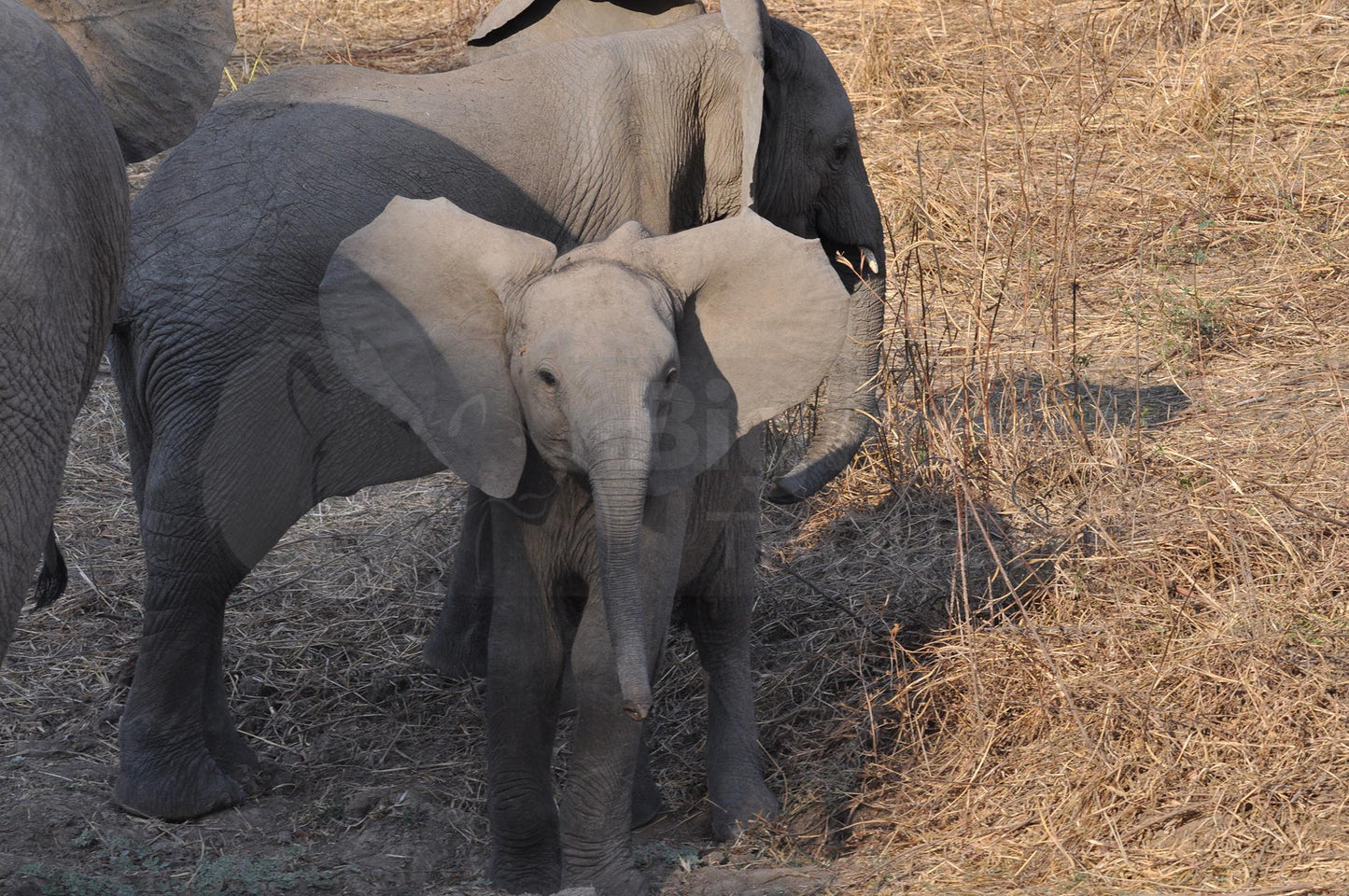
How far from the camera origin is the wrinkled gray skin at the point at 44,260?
221 cm

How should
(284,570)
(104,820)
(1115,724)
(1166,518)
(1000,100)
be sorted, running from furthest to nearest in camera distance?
(1000,100) < (284,570) < (1166,518) < (104,820) < (1115,724)

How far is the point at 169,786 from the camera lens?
140 inches

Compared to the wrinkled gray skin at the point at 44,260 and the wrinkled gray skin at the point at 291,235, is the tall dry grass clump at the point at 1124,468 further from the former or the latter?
the wrinkled gray skin at the point at 44,260

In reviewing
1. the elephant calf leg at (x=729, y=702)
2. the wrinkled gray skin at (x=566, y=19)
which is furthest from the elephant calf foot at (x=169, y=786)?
the wrinkled gray skin at (x=566, y=19)

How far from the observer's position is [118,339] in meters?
3.47

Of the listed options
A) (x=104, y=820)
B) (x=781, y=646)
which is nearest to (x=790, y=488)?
(x=781, y=646)

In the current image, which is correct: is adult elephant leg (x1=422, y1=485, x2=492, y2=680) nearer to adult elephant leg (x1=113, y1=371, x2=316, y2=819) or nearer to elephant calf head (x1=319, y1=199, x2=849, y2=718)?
adult elephant leg (x1=113, y1=371, x2=316, y2=819)

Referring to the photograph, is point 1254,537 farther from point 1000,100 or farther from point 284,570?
point 1000,100

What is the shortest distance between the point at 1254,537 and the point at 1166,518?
0.81 ft

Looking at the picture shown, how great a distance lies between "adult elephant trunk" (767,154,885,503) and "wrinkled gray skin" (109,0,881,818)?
0.37 ft

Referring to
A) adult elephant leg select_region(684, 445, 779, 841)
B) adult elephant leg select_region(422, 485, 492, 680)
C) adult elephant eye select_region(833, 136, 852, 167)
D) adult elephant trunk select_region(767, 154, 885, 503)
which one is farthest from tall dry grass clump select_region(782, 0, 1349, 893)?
adult elephant leg select_region(422, 485, 492, 680)

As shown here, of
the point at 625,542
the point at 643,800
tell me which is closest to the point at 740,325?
the point at 625,542

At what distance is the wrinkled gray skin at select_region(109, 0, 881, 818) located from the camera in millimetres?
3320

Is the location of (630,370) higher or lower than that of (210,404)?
higher
